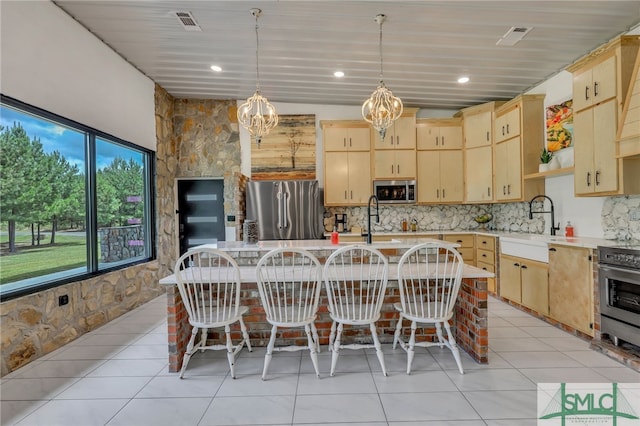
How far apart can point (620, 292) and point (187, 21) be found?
4.65 metres

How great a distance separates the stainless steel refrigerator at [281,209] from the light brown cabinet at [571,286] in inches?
123

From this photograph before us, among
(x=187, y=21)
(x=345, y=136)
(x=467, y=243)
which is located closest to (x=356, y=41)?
(x=187, y=21)

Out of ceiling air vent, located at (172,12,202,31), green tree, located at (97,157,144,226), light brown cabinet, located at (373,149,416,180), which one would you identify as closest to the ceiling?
ceiling air vent, located at (172,12,202,31)

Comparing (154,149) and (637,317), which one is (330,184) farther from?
(637,317)

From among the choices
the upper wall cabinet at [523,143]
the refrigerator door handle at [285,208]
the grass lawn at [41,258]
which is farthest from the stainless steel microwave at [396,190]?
the grass lawn at [41,258]

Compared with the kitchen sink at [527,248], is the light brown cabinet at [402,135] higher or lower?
higher

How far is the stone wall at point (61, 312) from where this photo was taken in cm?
253

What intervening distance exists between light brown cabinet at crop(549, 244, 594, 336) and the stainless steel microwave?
224 centimetres

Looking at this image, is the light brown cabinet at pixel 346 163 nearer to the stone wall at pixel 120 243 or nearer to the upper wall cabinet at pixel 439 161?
the upper wall cabinet at pixel 439 161

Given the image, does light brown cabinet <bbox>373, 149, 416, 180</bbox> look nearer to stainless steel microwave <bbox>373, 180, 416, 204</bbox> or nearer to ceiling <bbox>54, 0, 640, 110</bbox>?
stainless steel microwave <bbox>373, 180, 416, 204</bbox>

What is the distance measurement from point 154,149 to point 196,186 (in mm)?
1001

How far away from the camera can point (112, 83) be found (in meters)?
3.85

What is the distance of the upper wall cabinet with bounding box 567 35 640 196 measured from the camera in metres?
2.87
